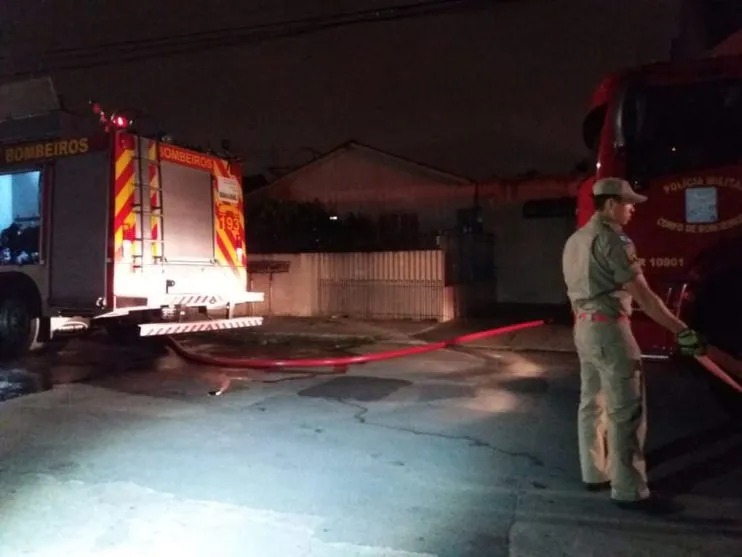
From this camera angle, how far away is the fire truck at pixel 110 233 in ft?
29.3

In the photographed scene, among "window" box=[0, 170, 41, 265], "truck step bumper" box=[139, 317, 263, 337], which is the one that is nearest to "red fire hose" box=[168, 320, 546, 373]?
"truck step bumper" box=[139, 317, 263, 337]

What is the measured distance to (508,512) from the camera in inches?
170

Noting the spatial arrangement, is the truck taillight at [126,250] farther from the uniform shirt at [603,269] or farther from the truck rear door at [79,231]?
the uniform shirt at [603,269]

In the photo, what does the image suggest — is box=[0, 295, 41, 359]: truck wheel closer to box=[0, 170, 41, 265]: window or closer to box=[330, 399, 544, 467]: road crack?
box=[0, 170, 41, 265]: window

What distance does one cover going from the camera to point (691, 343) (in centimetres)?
415

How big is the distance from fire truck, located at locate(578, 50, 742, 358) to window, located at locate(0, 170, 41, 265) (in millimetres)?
7900

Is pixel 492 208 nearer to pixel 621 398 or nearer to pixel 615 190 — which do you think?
pixel 615 190

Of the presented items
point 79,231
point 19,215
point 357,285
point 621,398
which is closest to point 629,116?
point 621,398

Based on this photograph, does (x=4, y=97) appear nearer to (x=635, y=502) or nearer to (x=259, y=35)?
(x=259, y=35)

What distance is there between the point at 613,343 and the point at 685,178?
2.94 meters

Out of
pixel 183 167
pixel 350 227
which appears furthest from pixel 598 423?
pixel 350 227

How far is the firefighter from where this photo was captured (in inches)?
168

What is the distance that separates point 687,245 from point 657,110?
1.30 meters

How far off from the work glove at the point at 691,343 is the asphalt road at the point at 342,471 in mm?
1001
